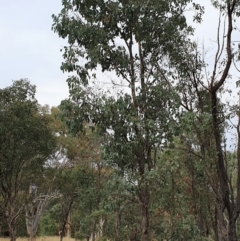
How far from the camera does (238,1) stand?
32.1ft

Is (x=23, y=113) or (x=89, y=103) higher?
(x=23, y=113)

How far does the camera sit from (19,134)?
1463cm

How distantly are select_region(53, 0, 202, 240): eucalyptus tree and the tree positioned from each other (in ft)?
20.7

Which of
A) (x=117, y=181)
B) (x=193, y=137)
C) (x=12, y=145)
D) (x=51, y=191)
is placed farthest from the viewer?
(x=51, y=191)

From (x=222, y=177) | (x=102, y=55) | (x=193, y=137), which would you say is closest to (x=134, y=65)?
(x=102, y=55)

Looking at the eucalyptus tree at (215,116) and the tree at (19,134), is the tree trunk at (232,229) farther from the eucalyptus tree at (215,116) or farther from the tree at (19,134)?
the tree at (19,134)

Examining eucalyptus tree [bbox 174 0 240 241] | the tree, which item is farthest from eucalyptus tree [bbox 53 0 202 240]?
the tree

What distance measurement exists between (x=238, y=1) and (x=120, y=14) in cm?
302

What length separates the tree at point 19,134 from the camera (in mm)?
14289

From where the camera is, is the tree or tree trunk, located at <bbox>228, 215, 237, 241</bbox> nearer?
tree trunk, located at <bbox>228, 215, 237, 241</bbox>

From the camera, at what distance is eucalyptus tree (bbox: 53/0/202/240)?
8094 millimetres

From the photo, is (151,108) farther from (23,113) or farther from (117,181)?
(23,113)

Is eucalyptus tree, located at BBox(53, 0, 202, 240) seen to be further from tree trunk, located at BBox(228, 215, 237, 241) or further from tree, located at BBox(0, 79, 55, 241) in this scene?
tree, located at BBox(0, 79, 55, 241)

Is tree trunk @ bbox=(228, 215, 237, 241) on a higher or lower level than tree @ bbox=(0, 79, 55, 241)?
lower
